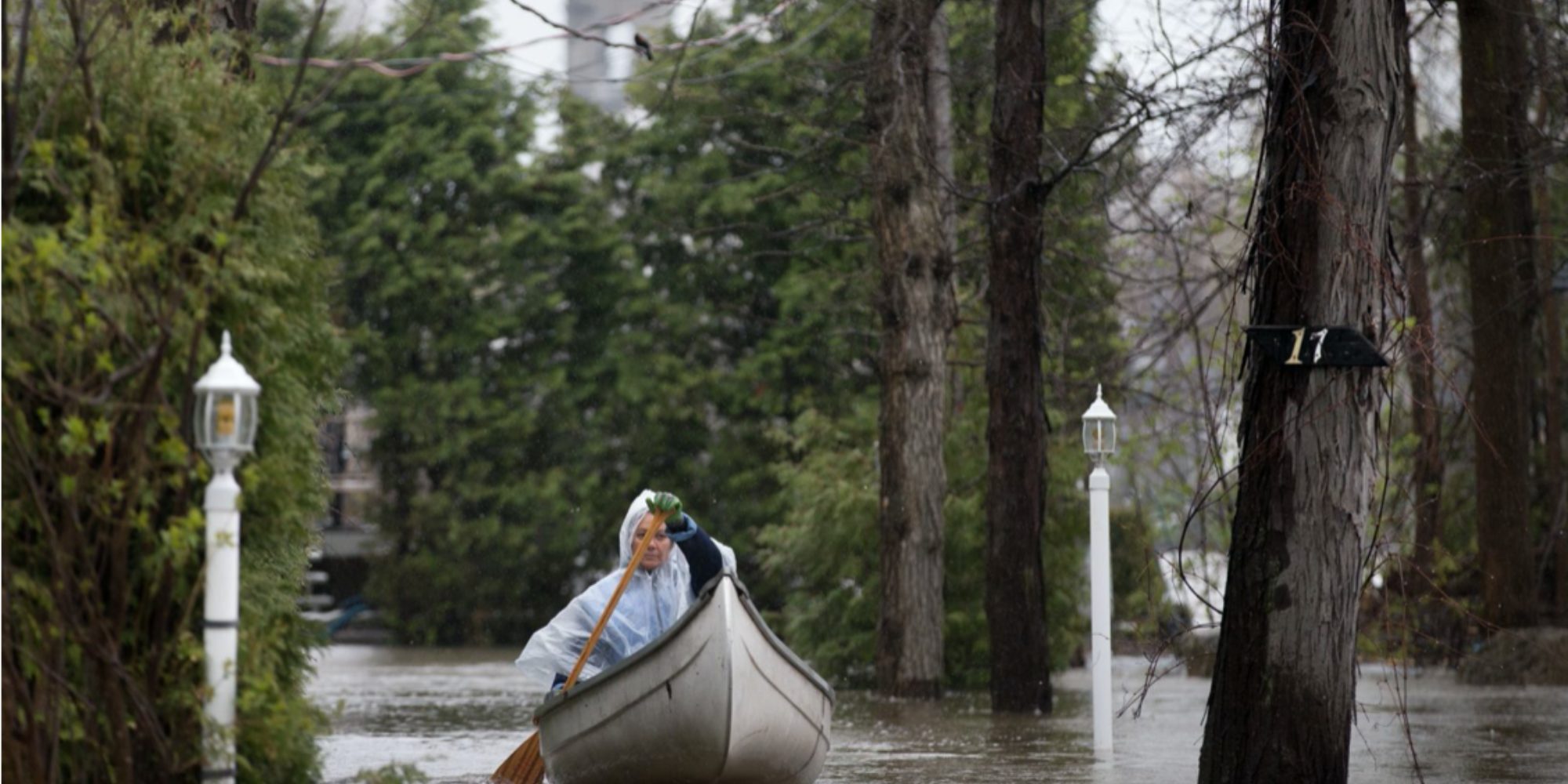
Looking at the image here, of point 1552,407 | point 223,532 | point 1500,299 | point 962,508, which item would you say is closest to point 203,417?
point 223,532

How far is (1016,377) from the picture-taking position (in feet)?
65.0

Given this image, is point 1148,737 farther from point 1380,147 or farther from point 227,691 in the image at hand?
point 227,691

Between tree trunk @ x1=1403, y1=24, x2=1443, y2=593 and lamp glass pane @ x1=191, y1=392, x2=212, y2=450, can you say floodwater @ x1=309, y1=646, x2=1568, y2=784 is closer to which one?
lamp glass pane @ x1=191, y1=392, x2=212, y2=450

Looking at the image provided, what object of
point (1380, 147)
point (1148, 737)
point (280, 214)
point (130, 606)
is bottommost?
point (1148, 737)

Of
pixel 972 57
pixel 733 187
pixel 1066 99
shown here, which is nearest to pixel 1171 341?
pixel 972 57

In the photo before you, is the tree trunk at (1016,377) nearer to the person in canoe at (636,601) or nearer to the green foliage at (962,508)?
the green foliage at (962,508)

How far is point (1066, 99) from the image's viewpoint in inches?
1141

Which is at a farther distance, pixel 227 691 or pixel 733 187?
pixel 733 187

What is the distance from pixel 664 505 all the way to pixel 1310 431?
3.15 metres

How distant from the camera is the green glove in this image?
11297 mm

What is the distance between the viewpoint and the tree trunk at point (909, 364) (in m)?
22.3

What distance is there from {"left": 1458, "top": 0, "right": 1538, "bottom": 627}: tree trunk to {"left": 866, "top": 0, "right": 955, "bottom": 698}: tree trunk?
5602mm

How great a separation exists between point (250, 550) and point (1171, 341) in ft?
41.8

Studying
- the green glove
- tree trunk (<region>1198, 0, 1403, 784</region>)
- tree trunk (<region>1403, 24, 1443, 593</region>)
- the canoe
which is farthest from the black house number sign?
tree trunk (<region>1403, 24, 1443, 593</region>)
